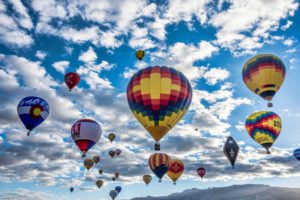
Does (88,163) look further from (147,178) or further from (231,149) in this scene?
(231,149)

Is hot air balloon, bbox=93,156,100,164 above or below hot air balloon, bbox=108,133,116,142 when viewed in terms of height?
below

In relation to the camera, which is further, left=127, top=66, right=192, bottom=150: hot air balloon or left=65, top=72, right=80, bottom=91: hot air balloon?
left=65, top=72, right=80, bottom=91: hot air balloon

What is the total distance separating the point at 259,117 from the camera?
1930 inches

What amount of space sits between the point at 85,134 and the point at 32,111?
25.6 feet

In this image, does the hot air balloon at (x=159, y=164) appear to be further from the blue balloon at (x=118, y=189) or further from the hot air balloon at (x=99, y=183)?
the blue balloon at (x=118, y=189)

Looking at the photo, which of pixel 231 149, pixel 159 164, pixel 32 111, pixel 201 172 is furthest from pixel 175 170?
pixel 32 111

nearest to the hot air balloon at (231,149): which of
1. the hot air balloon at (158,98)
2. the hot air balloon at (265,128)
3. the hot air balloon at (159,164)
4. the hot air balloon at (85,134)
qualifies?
Answer: the hot air balloon at (265,128)

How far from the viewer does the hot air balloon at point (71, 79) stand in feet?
155

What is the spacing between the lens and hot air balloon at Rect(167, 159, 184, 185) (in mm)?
65438

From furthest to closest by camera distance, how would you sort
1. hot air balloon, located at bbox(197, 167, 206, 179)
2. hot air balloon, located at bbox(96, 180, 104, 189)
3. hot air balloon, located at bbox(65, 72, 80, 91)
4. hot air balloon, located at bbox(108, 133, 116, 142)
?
hot air balloon, located at bbox(96, 180, 104, 189)
hot air balloon, located at bbox(197, 167, 206, 179)
hot air balloon, located at bbox(108, 133, 116, 142)
hot air balloon, located at bbox(65, 72, 80, 91)

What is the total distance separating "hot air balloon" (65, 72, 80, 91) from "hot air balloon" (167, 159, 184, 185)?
29525mm

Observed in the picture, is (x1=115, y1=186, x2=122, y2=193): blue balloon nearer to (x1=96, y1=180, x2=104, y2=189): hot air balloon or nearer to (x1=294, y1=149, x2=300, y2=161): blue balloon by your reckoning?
(x1=96, y1=180, x2=104, y2=189): hot air balloon

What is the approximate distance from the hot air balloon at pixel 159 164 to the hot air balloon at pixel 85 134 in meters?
16.0

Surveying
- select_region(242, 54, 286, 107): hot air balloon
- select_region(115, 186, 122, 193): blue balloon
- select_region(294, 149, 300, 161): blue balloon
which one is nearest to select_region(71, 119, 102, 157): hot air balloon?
select_region(242, 54, 286, 107): hot air balloon
